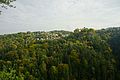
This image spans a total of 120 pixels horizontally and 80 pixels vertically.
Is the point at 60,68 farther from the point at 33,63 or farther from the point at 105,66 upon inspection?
the point at 105,66

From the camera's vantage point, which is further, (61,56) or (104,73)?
(61,56)

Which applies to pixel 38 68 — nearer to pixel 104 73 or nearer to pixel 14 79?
pixel 104 73

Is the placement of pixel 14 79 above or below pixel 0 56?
above

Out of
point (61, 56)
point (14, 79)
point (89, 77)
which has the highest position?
point (14, 79)

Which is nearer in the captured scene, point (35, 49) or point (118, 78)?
point (118, 78)

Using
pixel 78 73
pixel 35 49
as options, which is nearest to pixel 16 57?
pixel 35 49

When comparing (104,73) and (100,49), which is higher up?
(100,49)

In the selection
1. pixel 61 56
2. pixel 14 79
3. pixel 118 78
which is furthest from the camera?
pixel 61 56

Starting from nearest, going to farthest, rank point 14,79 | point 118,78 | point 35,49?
point 14,79, point 118,78, point 35,49

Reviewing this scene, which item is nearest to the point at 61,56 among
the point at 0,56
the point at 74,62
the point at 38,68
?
the point at 74,62
